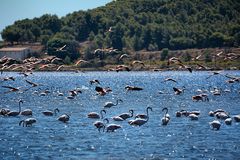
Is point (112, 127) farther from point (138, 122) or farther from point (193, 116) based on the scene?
point (193, 116)

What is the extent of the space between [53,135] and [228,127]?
1070 cm

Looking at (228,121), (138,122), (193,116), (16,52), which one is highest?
(138,122)

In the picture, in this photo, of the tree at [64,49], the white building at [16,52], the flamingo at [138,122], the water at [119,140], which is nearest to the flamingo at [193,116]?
A: the water at [119,140]

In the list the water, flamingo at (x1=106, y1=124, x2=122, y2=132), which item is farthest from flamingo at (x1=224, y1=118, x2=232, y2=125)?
flamingo at (x1=106, y1=124, x2=122, y2=132)

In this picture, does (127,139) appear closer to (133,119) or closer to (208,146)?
(208,146)

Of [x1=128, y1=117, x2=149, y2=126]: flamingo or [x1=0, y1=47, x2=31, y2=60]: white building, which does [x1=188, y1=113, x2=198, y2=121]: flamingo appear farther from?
[x1=0, y1=47, x2=31, y2=60]: white building

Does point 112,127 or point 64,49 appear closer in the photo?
point 112,127

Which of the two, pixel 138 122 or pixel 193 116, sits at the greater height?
pixel 138 122

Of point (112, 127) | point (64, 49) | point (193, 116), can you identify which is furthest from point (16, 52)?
point (112, 127)

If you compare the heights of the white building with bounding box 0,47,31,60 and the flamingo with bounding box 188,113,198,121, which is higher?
the flamingo with bounding box 188,113,198,121

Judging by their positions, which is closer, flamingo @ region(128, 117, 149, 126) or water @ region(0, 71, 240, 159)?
water @ region(0, 71, 240, 159)

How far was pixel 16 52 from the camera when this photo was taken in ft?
607

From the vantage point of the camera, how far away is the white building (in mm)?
183962

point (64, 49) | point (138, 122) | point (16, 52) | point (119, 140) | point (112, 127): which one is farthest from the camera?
point (16, 52)
